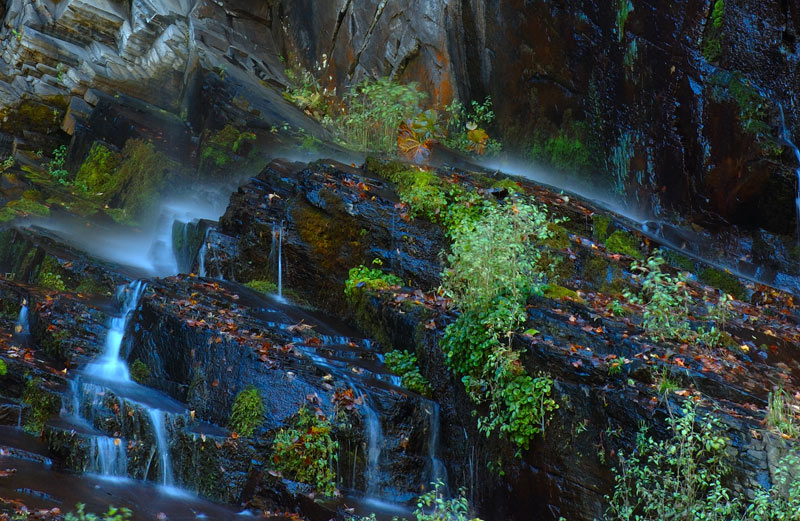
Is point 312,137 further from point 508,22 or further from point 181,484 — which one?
point 181,484

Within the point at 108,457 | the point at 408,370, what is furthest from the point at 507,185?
the point at 108,457

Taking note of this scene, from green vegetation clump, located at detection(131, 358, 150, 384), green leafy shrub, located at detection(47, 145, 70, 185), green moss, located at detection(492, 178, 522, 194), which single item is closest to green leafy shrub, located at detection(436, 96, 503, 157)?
green moss, located at detection(492, 178, 522, 194)

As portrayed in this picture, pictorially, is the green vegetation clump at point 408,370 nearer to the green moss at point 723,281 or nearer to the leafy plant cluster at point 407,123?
the green moss at point 723,281

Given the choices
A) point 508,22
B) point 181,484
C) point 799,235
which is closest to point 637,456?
point 181,484

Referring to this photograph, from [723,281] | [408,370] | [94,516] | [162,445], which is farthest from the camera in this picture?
[723,281]

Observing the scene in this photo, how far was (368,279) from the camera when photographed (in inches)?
390

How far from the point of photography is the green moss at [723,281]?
1048 centimetres

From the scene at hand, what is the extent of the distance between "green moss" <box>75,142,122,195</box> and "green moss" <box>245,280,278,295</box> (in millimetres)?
6858

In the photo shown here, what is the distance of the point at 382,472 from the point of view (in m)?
7.54

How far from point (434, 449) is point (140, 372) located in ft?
12.2

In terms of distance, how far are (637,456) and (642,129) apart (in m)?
9.18

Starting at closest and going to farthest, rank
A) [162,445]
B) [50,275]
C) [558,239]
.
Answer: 1. [162,445]
2. [558,239]
3. [50,275]

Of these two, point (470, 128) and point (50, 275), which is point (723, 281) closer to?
point (470, 128)

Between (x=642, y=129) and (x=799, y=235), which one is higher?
(x=642, y=129)
